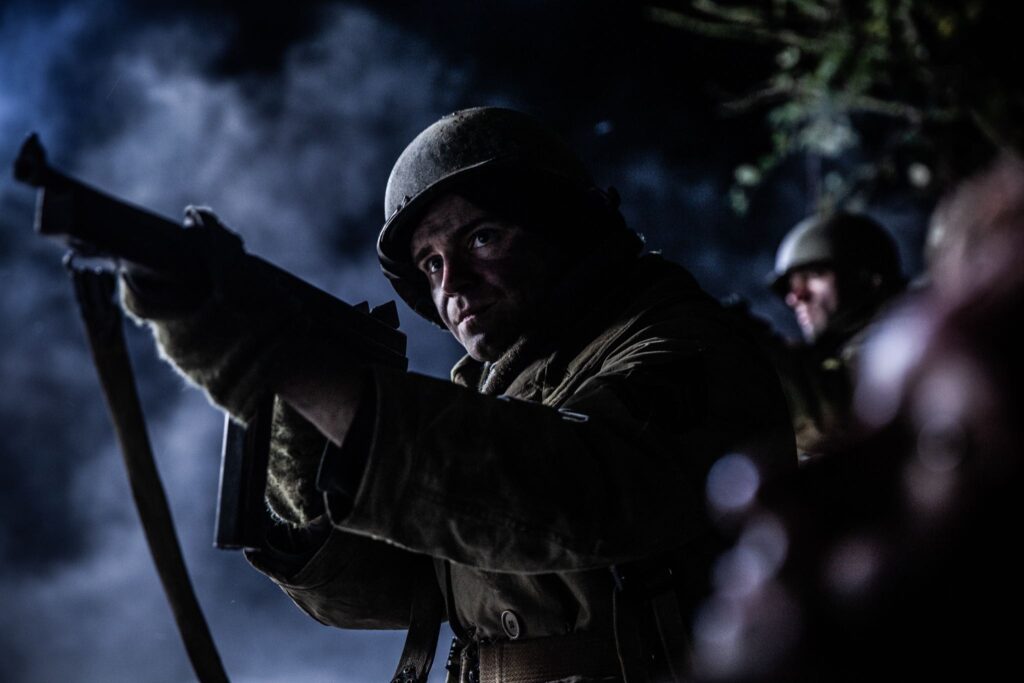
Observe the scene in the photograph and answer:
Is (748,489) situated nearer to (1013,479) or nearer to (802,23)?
(1013,479)

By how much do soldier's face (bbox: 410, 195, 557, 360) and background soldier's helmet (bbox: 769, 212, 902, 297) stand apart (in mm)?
6098

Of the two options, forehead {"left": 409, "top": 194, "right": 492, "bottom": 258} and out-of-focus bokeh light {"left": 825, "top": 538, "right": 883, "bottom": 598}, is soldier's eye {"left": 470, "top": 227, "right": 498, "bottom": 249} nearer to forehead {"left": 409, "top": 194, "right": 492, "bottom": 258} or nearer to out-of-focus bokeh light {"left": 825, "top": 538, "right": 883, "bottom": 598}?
forehead {"left": 409, "top": 194, "right": 492, "bottom": 258}

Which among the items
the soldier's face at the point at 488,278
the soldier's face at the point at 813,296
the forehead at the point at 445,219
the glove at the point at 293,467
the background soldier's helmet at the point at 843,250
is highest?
the background soldier's helmet at the point at 843,250

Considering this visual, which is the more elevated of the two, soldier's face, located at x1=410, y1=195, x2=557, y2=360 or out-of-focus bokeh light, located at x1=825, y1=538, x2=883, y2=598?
soldier's face, located at x1=410, y1=195, x2=557, y2=360

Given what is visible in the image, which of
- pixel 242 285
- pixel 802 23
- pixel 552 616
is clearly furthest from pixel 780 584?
pixel 802 23

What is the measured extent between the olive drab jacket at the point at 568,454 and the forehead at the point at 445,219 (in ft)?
1.53

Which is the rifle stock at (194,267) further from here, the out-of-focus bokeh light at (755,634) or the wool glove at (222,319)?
the out-of-focus bokeh light at (755,634)

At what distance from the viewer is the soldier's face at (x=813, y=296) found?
27.0 ft

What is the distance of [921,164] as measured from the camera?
702 centimetres

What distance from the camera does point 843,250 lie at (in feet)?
28.2

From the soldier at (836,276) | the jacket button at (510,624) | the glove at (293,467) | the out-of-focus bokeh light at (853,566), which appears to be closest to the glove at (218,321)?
the glove at (293,467)

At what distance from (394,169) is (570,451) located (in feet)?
5.91

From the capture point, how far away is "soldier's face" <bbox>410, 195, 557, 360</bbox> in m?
3.04

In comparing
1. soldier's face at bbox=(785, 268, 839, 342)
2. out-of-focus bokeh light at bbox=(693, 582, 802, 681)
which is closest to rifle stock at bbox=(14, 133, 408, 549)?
out-of-focus bokeh light at bbox=(693, 582, 802, 681)
